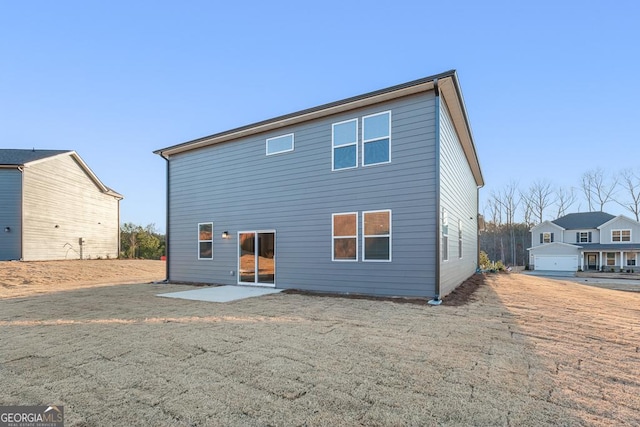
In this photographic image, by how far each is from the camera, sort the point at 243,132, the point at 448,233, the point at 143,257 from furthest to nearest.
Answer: the point at 143,257 → the point at 243,132 → the point at 448,233

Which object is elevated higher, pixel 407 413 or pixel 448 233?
pixel 448 233

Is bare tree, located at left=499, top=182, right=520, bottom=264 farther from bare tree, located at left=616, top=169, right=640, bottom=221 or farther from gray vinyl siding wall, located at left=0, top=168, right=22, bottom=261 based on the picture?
gray vinyl siding wall, located at left=0, top=168, right=22, bottom=261

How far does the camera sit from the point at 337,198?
8422 mm

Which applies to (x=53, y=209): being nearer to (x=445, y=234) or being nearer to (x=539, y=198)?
(x=445, y=234)

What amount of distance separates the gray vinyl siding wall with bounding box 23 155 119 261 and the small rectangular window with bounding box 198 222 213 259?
37.5ft

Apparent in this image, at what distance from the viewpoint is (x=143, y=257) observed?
26.3 metres

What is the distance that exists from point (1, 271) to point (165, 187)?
7.77 m

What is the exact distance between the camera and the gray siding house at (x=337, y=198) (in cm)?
729

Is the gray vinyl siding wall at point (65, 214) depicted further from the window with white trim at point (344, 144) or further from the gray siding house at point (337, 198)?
the window with white trim at point (344, 144)

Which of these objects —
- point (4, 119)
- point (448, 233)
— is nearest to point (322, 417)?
point (448, 233)

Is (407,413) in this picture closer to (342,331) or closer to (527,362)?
(527,362)

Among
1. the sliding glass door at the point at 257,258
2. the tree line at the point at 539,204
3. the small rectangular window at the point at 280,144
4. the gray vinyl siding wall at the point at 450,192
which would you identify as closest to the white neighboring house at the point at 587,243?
the tree line at the point at 539,204

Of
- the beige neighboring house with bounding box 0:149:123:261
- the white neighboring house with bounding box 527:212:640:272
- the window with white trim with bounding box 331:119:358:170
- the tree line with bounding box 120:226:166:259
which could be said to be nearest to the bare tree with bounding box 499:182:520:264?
the white neighboring house with bounding box 527:212:640:272

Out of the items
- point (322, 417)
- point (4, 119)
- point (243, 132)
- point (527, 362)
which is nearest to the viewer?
point (322, 417)
